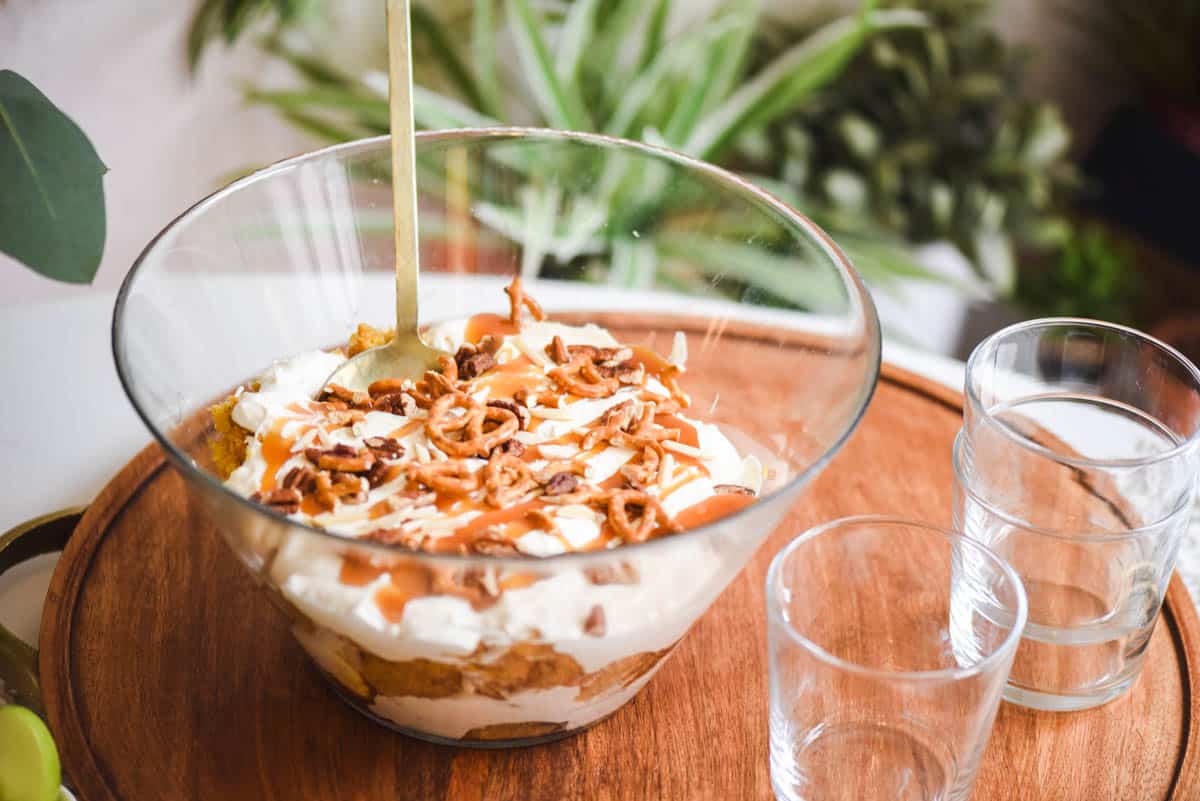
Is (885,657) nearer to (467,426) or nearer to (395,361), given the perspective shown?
(467,426)

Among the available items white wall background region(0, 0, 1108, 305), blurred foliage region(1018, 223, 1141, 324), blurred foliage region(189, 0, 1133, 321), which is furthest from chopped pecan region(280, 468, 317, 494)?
blurred foliage region(1018, 223, 1141, 324)

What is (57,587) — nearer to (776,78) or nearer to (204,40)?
(204,40)

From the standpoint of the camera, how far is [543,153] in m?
1.17

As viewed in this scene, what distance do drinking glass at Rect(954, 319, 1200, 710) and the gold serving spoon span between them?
0.47 meters

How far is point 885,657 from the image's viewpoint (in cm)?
97

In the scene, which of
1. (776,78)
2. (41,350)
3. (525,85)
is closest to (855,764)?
(41,350)

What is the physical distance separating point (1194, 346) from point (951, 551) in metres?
1.84

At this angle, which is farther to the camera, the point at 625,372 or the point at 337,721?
the point at 625,372

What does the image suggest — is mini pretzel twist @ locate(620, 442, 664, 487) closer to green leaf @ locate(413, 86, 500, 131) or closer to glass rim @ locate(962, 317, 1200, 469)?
glass rim @ locate(962, 317, 1200, 469)

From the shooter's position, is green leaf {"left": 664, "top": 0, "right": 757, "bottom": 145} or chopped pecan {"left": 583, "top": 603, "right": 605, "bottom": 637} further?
green leaf {"left": 664, "top": 0, "right": 757, "bottom": 145}

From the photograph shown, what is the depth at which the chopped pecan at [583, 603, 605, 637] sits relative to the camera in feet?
2.50

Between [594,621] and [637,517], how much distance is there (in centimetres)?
13

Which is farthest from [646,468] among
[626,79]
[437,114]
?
[626,79]

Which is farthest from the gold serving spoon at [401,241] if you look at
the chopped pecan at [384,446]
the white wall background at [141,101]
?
the white wall background at [141,101]
